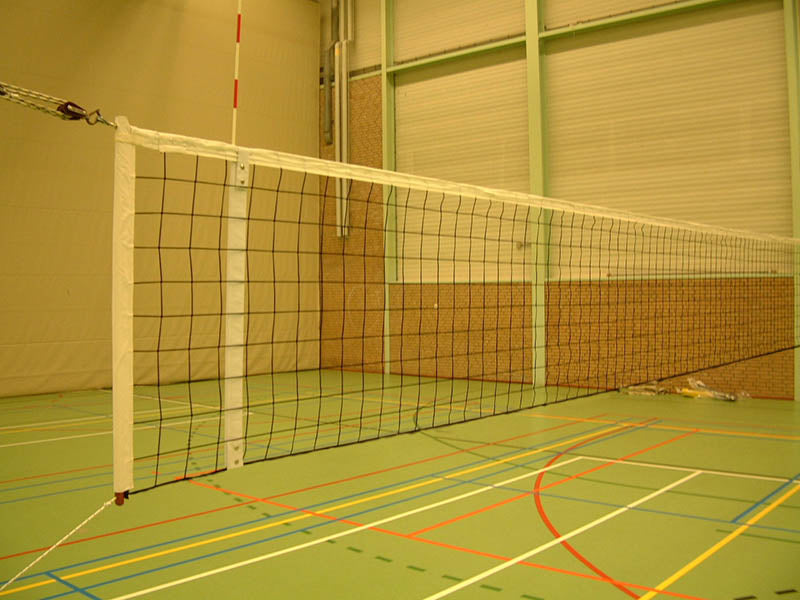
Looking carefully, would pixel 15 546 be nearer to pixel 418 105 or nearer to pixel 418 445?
pixel 418 445

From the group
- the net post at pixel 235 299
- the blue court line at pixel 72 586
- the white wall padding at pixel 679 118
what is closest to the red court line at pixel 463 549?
the net post at pixel 235 299

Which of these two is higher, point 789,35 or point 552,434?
point 789,35

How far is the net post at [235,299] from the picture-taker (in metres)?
3.38

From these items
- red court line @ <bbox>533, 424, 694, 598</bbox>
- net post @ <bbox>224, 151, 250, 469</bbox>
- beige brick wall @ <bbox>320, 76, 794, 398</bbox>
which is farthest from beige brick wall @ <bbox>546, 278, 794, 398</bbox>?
net post @ <bbox>224, 151, 250, 469</bbox>

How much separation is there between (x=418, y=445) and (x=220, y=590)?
3363mm

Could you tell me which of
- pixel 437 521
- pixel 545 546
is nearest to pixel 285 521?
pixel 437 521

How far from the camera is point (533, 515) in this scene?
14.0ft

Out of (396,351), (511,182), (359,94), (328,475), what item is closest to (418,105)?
(359,94)

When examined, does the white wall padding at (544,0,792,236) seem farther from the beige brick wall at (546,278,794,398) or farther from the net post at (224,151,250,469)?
the net post at (224,151,250,469)

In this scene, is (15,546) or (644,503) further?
(644,503)

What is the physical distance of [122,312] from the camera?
3.00 metres

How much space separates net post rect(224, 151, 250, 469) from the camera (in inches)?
133

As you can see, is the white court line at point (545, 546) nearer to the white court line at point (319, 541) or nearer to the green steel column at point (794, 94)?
the white court line at point (319, 541)

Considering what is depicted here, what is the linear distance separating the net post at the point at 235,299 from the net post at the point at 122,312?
1.54 feet
